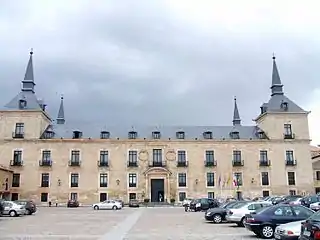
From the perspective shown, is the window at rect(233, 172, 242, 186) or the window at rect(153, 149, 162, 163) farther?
the window at rect(153, 149, 162, 163)

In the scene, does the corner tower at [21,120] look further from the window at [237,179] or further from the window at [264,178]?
the window at [264,178]

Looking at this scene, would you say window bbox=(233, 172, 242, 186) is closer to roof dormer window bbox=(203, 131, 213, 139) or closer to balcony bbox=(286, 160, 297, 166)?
roof dormer window bbox=(203, 131, 213, 139)

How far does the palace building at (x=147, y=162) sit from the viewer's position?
Answer: 55.8 m

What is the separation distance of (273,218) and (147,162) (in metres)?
42.7

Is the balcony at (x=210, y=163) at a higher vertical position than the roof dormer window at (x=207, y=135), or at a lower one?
lower

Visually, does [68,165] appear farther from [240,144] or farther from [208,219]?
[208,219]

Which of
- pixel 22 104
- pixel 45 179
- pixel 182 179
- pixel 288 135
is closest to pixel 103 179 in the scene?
pixel 45 179

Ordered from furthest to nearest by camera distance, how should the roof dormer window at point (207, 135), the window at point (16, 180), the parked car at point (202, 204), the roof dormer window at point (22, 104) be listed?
the roof dormer window at point (207, 135)
the roof dormer window at point (22, 104)
the window at point (16, 180)
the parked car at point (202, 204)

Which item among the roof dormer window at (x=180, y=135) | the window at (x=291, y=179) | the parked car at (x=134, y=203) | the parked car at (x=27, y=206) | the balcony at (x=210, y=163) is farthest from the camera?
the roof dormer window at (x=180, y=135)

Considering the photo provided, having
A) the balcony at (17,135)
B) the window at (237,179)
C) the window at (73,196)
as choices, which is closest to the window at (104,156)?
the window at (73,196)

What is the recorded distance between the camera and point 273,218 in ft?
48.3

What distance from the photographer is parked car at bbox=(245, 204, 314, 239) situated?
48.1 ft

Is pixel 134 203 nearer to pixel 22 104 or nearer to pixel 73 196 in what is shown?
pixel 73 196

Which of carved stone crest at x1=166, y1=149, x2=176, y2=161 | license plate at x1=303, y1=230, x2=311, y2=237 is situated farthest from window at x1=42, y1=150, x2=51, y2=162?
license plate at x1=303, y1=230, x2=311, y2=237
